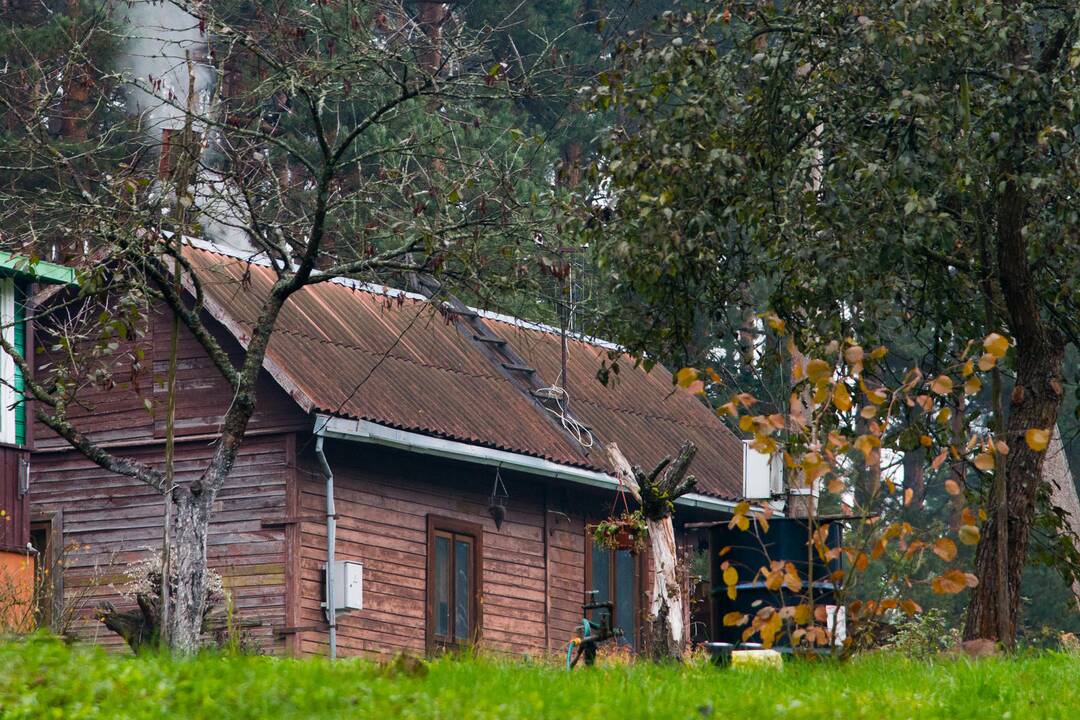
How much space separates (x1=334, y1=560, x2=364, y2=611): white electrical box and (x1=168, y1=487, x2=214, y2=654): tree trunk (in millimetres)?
5217

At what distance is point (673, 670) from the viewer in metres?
10.8

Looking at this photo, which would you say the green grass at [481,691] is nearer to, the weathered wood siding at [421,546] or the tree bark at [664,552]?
the tree bark at [664,552]

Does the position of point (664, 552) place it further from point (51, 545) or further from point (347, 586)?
point (51, 545)

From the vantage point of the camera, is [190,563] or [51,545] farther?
[51,545]

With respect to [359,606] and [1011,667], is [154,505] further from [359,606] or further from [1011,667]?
[1011,667]

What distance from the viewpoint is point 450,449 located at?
20875 millimetres

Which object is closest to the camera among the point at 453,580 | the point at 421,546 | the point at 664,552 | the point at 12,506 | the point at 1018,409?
Result: the point at 1018,409

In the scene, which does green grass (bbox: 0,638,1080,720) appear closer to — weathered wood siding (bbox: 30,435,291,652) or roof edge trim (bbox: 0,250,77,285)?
roof edge trim (bbox: 0,250,77,285)

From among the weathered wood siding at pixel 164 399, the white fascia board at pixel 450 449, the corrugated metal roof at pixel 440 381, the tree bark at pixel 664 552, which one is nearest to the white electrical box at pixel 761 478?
the corrugated metal roof at pixel 440 381

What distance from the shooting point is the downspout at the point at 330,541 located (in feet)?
64.7

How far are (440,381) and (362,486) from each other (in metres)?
2.46

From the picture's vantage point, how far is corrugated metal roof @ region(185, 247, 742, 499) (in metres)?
20.4

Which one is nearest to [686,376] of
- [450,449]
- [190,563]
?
[190,563]

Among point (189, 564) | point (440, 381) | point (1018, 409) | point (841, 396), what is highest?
point (440, 381)
